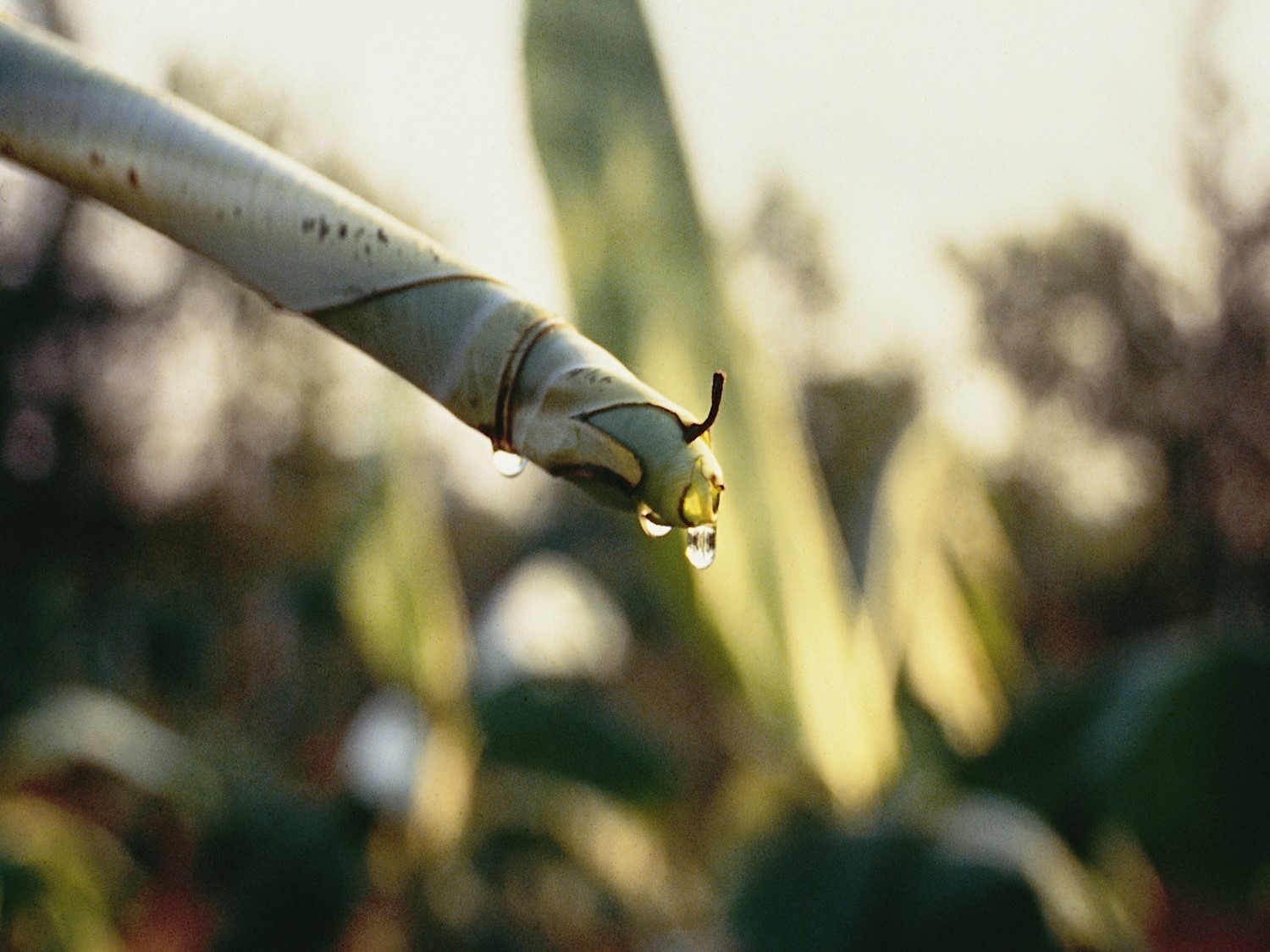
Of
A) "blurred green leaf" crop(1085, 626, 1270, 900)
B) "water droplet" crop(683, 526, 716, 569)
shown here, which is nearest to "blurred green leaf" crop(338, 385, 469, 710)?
"blurred green leaf" crop(1085, 626, 1270, 900)

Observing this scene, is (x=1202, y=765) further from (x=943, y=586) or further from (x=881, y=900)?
(x=943, y=586)

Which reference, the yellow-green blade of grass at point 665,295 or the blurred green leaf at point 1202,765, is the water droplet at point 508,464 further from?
the blurred green leaf at point 1202,765

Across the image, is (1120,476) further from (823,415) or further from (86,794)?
(86,794)

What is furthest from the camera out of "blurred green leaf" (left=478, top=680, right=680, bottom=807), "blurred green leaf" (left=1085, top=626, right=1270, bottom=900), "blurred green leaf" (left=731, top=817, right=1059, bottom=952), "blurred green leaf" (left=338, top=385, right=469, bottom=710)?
"blurred green leaf" (left=338, top=385, right=469, bottom=710)

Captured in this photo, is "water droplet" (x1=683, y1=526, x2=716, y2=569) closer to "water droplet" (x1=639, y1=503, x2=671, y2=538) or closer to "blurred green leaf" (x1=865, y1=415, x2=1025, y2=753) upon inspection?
"water droplet" (x1=639, y1=503, x2=671, y2=538)

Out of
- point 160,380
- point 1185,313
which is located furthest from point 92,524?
point 1185,313

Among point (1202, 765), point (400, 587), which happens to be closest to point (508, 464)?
point (1202, 765)

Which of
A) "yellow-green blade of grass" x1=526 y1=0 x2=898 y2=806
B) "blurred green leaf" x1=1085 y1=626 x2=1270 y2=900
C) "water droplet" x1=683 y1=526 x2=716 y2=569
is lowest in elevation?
"blurred green leaf" x1=1085 y1=626 x2=1270 y2=900
